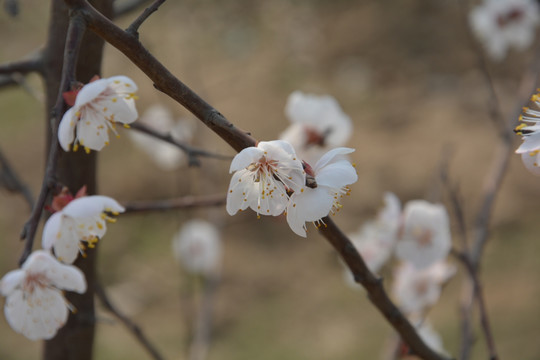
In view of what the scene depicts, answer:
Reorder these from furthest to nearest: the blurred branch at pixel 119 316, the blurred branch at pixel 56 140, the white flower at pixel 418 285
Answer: the white flower at pixel 418 285
the blurred branch at pixel 119 316
the blurred branch at pixel 56 140

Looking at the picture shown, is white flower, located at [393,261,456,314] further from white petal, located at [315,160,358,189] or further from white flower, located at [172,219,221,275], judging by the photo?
white flower, located at [172,219,221,275]

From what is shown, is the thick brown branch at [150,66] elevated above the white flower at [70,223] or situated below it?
above

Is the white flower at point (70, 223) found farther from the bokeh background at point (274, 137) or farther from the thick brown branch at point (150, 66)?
the bokeh background at point (274, 137)

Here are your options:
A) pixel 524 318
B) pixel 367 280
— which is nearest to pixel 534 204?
pixel 524 318

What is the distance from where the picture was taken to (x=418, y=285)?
1.40m

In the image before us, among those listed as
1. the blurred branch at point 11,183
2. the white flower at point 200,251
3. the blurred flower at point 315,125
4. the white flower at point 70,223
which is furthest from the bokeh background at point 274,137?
the white flower at point 70,223

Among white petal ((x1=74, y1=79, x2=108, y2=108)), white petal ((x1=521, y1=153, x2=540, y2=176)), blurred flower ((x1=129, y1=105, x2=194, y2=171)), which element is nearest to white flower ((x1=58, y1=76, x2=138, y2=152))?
white petal ((x1=74, y1=79, x2=108, y2=108))

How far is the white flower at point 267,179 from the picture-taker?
1.77ft

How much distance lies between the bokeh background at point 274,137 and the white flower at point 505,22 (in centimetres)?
42

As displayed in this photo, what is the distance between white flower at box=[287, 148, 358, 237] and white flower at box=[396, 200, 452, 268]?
0.58 m

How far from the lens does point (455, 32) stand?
13.0 ft

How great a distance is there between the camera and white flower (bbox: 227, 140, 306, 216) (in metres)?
0.54

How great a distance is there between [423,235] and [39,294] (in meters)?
0.77

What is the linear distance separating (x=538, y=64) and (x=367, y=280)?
96 cm
